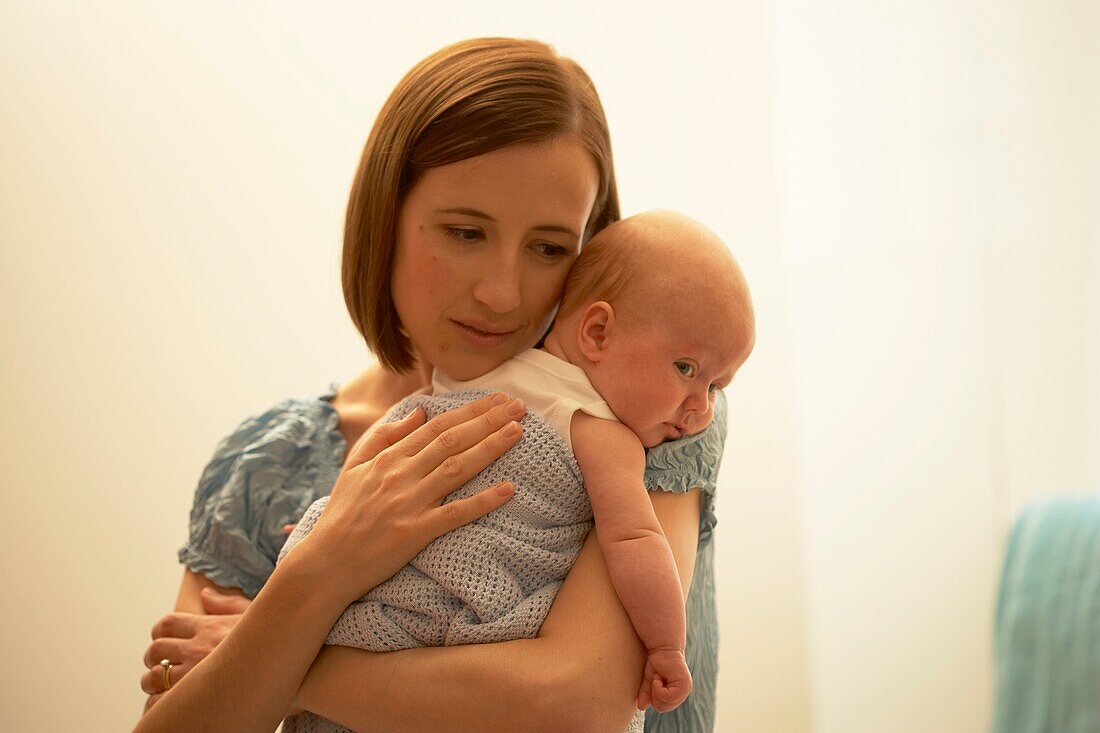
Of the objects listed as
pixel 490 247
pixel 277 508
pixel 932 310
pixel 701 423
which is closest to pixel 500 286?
pixel 490 247

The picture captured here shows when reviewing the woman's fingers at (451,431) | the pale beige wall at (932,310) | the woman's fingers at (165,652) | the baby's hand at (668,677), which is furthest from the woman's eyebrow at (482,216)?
the pale beige wall at (932,310)

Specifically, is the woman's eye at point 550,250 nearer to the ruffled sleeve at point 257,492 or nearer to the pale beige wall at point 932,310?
the ruffled sleeve at point 257,492

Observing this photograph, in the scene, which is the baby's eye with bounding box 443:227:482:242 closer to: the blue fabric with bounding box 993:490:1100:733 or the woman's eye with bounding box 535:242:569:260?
the woman's eye with bounding box 535:242:569:260

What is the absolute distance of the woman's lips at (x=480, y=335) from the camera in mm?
1368

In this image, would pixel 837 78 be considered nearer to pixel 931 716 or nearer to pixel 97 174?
pixel 931 716

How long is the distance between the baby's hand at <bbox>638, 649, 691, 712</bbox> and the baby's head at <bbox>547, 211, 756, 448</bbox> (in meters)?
0.28

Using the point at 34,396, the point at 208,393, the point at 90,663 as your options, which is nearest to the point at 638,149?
the point at 208,393

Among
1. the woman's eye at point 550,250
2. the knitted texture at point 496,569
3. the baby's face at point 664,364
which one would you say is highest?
the woman's eye at point 550,250

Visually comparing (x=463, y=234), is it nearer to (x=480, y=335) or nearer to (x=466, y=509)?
(x=480, y=335)

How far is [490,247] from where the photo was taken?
1.33m

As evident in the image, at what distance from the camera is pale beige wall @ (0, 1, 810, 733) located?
2.66m

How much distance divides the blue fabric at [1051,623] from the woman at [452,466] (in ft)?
3.59

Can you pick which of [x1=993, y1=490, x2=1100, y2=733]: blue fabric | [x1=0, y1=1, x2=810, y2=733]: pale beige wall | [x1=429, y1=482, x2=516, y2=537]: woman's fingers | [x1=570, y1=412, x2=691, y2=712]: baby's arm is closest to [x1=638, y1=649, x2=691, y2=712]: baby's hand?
[x1=570, y1=412, x2=691, y2=712]: baby's arm

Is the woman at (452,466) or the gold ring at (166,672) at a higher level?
the woman at (452,466)
